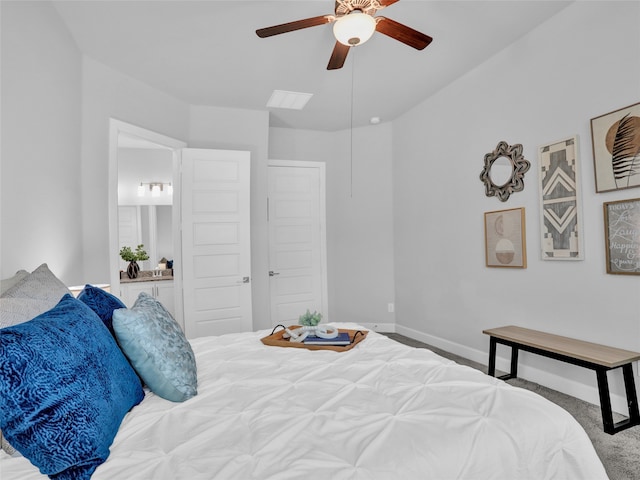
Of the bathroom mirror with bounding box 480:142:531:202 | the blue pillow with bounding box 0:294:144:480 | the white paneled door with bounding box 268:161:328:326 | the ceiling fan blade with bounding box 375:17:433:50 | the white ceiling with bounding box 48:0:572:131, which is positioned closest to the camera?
the blue pillow with bounding box 0:294:144:480

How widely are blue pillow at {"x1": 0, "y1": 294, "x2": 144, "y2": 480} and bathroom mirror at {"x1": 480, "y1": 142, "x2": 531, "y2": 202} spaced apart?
3209 mm

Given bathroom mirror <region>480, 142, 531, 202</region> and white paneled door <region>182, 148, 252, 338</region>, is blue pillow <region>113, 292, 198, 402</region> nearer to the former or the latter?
white paneled door <region>182, 148, 252, 338</region>

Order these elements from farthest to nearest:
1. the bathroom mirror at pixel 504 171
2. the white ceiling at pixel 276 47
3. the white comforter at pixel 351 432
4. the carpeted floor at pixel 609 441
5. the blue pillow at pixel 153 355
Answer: the bathroom mirror at pixel 504 171 → the white ceiling at pixel 276 47 → the carpeted floor at pixel 609 441 → the blue pillow at pixel 153 355 → the white comforter at pixel 351 432

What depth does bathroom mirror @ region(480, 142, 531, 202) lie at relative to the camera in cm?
313

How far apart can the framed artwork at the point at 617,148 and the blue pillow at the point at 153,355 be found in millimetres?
2765

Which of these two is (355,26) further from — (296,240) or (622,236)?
(296,240)

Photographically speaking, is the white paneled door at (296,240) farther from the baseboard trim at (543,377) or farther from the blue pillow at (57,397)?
the blue pillow at (57,397)

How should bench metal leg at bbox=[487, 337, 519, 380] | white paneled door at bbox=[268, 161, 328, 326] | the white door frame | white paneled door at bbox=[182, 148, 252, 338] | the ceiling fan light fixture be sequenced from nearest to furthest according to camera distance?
the ceiling fan light fixture, bench metal leg at bbox=[487, 337, 519, 380], the white door frame, white paneled door at bbox=[182, 148, 252, 338], white paneled door at bbox=[268, 161, 328, 326]

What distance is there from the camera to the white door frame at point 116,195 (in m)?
3.30

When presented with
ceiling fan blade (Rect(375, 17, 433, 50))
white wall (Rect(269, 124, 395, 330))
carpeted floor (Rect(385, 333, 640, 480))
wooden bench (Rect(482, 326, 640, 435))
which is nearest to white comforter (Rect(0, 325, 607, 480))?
carpeted floor (Rect(385, 333, 640, 480))

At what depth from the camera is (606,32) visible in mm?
2486

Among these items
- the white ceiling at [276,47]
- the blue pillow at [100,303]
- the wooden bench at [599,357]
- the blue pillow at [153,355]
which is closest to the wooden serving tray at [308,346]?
the blue pillow at [153,355]

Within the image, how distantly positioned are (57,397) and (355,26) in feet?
6.84

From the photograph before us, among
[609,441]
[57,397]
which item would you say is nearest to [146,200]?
[57,397]
